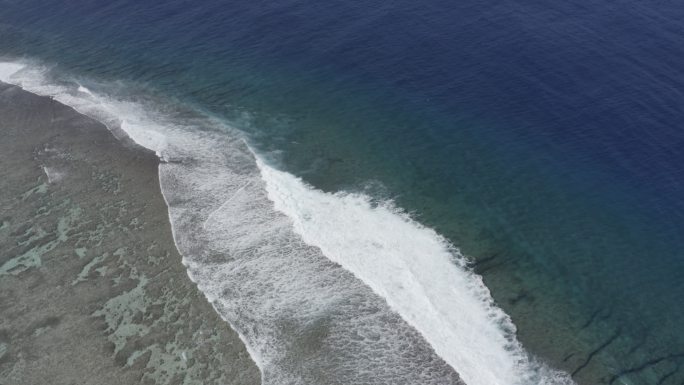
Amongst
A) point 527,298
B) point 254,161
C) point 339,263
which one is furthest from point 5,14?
point 527,298

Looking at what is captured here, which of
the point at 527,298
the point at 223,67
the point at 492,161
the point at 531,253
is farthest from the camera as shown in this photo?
the point at 223,67

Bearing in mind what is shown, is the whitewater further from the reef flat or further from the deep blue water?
the deep blue water

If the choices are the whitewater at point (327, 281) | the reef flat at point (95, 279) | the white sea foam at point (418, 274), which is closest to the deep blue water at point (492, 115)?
the white sea foam at point (418, 274)

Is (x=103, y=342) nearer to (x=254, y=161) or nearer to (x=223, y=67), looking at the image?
(x=254, y=161)

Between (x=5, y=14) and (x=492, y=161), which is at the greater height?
(x=5, y=14)

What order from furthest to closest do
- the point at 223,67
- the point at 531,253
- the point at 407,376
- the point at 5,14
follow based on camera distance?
1. the point at 5,14
2. the point at 223,67
3. the point at 531,253
4. the point at 407,376

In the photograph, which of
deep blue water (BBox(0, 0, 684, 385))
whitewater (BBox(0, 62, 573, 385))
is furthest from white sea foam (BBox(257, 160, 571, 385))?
deep blue water (BBox(0, 0, 684, 385))
